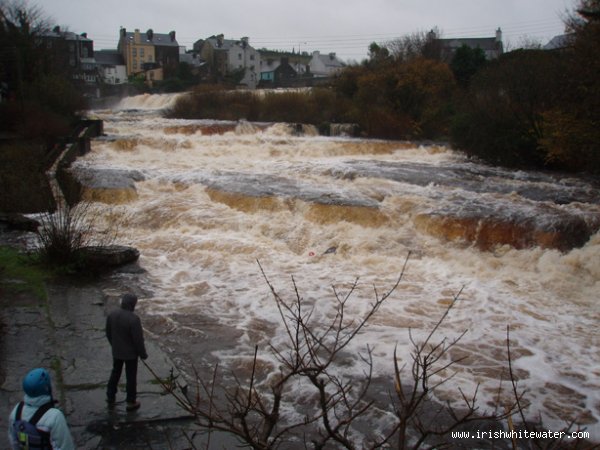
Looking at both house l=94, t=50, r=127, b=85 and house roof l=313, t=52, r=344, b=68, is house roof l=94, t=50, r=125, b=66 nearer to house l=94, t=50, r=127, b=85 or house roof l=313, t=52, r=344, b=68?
house l=94, t=50, r=127, b=85

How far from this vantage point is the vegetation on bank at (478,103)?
16719 mm

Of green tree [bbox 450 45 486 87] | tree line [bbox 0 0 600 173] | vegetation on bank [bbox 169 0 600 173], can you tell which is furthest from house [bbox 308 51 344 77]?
green tree [bbox 450 45 486 87]

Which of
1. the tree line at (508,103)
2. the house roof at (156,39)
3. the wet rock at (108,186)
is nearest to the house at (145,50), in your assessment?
the house roof at (156,39)

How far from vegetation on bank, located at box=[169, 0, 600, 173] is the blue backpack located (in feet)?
52.1

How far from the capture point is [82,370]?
248 inches

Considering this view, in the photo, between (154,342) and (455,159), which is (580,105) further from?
(154,342)

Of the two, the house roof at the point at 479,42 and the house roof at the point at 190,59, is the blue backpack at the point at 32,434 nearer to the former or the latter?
the house roof at the point at 479,42

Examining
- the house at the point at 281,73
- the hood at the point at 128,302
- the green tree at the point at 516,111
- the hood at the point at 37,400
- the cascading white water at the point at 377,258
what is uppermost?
the house at the point at 281,73

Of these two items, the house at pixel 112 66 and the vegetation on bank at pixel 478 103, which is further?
the house at pixel 112 66

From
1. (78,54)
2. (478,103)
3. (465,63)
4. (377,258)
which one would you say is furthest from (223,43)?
(377,258)

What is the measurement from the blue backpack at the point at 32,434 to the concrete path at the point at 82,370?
4.09ft

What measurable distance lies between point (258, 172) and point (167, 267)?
24.5ft

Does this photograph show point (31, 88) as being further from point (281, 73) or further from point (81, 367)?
point (281, 73)

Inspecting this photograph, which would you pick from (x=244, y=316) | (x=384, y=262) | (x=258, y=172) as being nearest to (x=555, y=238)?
(x=384, y=262)
